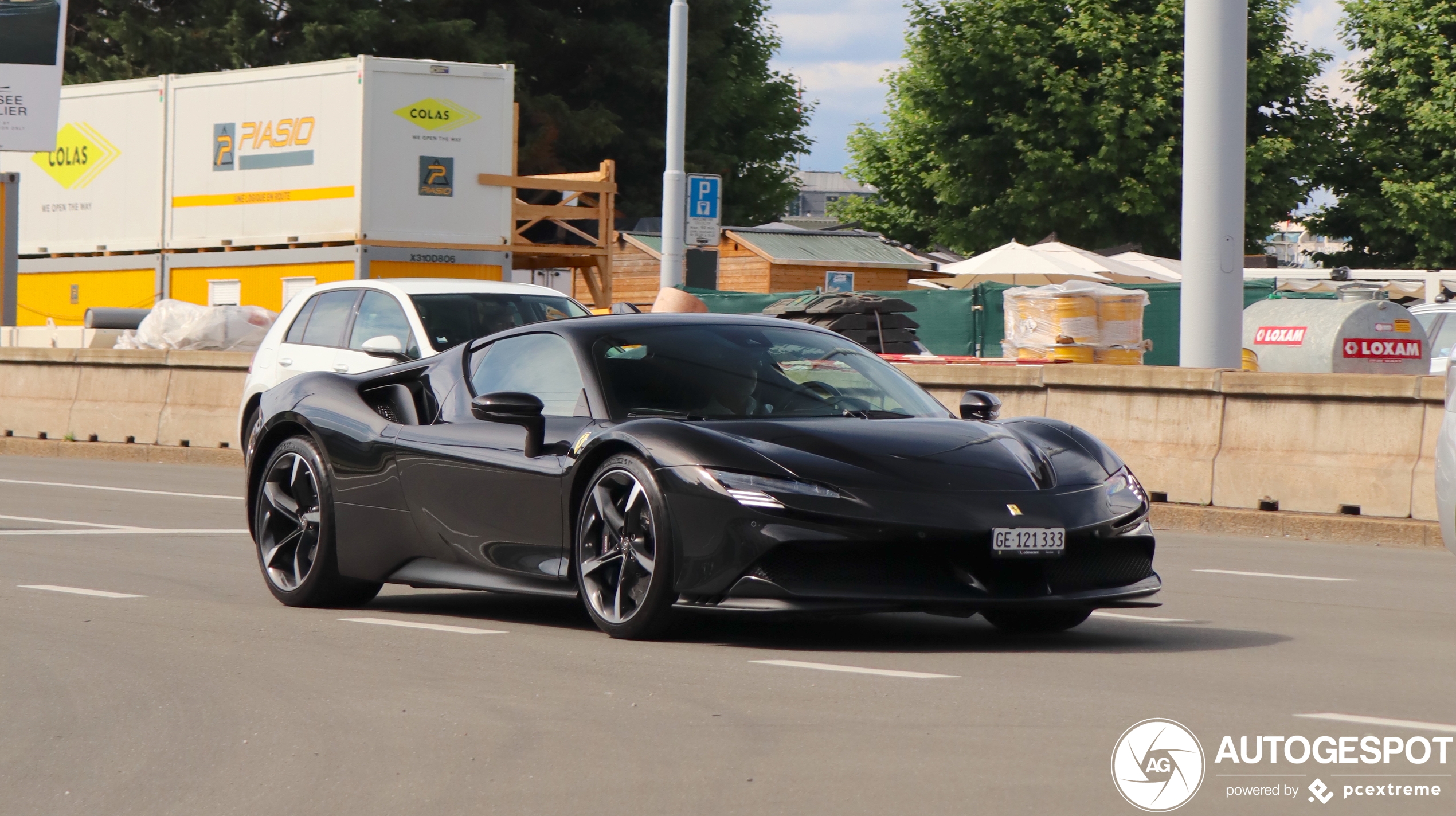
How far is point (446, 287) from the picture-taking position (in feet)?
50.9

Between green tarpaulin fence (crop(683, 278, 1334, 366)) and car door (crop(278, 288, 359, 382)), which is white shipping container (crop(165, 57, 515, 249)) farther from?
car door (crop(278, 288, 359, 382))

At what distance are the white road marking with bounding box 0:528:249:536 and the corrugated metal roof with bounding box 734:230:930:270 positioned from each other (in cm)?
3420

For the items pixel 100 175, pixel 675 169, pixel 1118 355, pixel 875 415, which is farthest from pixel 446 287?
pixel 100 175

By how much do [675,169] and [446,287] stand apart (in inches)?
409

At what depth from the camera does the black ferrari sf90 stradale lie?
7043mm

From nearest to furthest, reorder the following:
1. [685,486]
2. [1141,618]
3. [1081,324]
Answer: [685,486], [1141,618], [1081,324]

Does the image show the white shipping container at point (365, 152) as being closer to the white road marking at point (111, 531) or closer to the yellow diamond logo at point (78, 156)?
the yellow diamond logo at point (78, 156)

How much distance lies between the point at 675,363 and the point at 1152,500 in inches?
281

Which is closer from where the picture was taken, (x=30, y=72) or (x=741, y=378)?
(x=741, y=378)

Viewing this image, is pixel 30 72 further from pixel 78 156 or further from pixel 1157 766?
pixel 1157 766

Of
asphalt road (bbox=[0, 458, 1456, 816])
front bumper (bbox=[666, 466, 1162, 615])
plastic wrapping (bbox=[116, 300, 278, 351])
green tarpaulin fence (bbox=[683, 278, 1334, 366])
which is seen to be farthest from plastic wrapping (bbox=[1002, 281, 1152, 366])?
front bumper (bbox=[666, 466, 1162, 615])

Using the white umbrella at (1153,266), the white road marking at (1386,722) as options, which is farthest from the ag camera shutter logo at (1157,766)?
the white umbrella at (1153,266)

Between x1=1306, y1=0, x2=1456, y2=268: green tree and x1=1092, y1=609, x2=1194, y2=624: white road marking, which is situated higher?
x1=1306, y1=0, x2=1456, y2=268: green tree

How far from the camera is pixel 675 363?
315 inches
